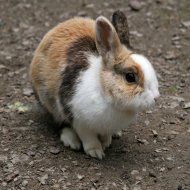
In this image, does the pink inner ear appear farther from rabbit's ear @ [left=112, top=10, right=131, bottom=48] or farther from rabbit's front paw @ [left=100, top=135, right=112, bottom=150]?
rabbit's front paw @ [left=100, top=135, right=112, bottom=150]

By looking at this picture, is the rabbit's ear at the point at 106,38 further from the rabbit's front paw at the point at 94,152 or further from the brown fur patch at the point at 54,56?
the rabbit's front paw at the point at 94,152

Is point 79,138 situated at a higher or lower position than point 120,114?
lower

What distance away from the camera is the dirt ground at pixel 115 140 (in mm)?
4867

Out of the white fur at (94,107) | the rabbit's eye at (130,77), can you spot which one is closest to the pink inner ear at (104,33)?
the white fur at (94,107)

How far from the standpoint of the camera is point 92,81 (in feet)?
15.8

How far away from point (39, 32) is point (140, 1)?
69.5 inches

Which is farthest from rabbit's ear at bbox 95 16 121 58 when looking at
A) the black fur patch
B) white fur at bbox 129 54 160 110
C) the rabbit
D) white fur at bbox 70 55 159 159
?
white fur at bbox 129 54 160 110

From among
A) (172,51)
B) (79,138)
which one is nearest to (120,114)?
(79,138)

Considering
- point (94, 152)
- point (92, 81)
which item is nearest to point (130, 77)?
point (92, 81)

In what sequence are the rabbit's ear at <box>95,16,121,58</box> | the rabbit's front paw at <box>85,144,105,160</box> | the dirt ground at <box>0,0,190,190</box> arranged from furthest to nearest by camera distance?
the rabbit's front paw at <box>85,144,105,160</box> < the dirt ground at <box>0,0,190,190</box> < the rabbit's ear at <box>95,16,121,58</box>

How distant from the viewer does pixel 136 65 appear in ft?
14.9

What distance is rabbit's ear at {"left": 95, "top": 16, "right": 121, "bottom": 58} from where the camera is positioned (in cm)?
467

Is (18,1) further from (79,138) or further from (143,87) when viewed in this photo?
(143,87)

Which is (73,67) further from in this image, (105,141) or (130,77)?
(105,141)
